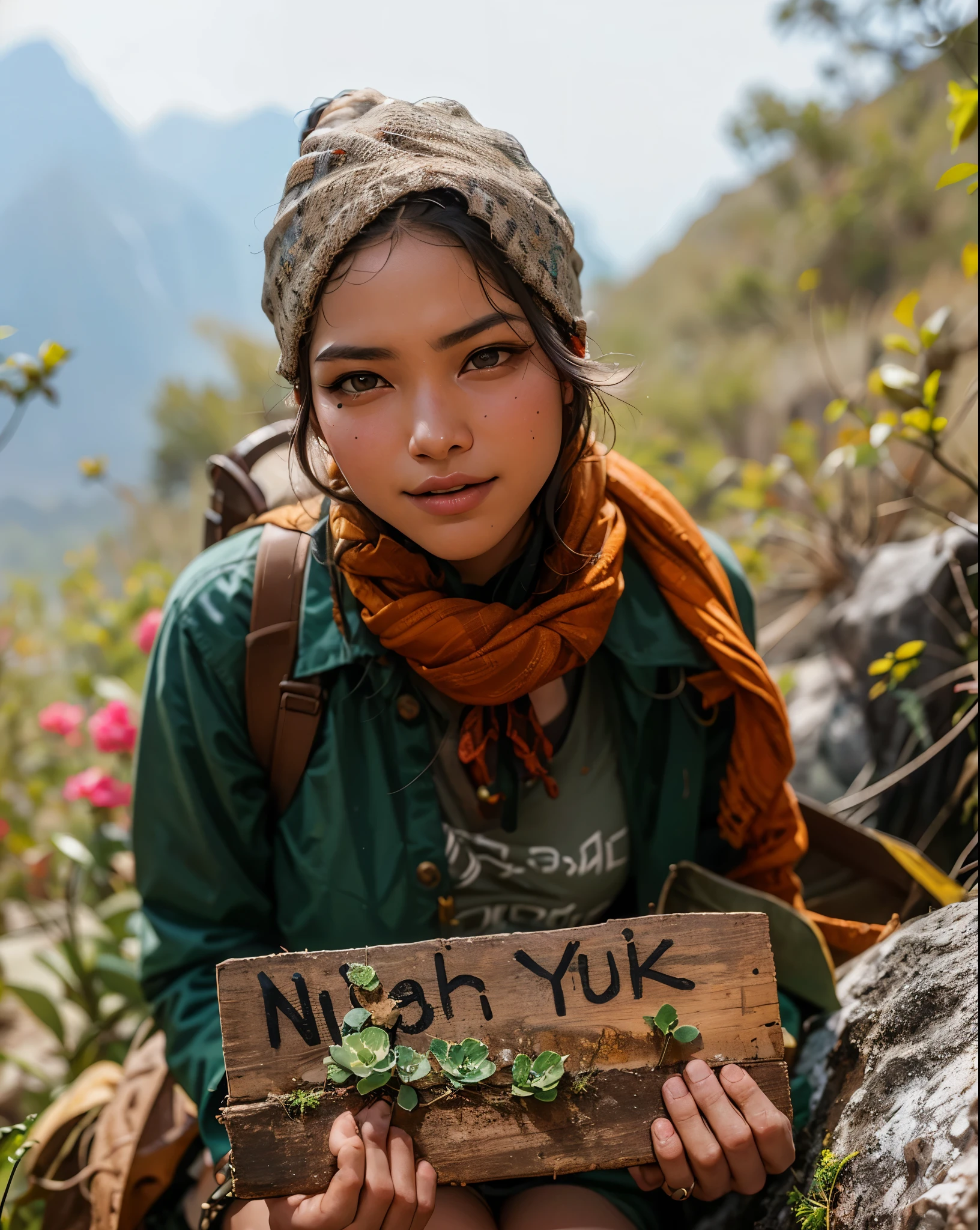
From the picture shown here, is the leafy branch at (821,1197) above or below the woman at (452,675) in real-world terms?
below

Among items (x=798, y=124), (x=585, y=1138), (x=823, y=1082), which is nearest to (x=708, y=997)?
(x=585, y=1138)

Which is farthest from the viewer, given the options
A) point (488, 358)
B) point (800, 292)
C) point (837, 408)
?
point (800, 292)

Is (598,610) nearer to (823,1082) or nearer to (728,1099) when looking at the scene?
(728,1099)

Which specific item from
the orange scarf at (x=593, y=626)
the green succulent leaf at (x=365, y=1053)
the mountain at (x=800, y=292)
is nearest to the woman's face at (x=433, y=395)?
the orange scarf at (x=593, y=626)

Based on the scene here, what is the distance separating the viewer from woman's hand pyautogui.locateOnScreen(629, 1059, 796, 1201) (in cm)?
102

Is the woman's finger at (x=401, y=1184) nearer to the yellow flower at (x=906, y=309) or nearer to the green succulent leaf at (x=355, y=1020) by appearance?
the green succulent leaf at (x=355, y=1020)

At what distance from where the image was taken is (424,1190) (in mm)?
983

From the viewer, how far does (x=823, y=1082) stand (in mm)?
1273

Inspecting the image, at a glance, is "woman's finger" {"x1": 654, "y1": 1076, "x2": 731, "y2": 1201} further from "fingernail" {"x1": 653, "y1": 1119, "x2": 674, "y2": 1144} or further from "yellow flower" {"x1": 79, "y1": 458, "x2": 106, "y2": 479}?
"yellow flower" {"x1": 79, "y1": 458, "x2": 106, "y2": 479}

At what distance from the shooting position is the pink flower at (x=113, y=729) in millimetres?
2701

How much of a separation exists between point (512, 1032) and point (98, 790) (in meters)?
2.01

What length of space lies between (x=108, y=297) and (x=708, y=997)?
11353mm

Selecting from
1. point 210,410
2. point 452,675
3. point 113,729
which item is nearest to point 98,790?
point 113,729

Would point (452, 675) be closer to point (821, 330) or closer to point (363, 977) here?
point (363, 977)
